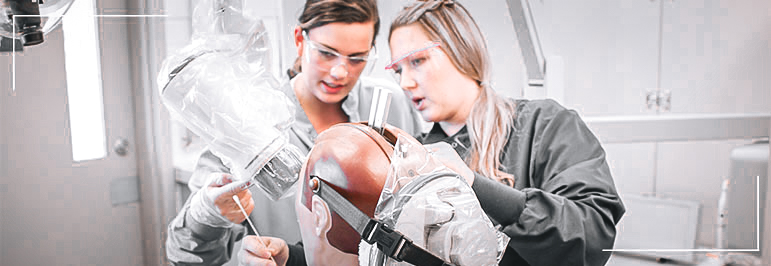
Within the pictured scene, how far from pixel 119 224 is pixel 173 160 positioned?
0.58ft

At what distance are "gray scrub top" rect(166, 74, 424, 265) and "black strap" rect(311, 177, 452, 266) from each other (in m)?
0.33

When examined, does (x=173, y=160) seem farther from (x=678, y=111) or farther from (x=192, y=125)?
(x=678, y=111)

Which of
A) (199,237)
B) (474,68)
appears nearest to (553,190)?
(474,68)

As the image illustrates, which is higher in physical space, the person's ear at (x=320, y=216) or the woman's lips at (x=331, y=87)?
the woman's lips at (x=331, y=87)

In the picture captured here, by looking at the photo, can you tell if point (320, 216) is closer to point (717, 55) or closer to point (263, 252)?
point (263, 252)

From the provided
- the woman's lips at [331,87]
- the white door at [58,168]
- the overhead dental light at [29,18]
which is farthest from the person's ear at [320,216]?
the overhead dental light at [29,18]

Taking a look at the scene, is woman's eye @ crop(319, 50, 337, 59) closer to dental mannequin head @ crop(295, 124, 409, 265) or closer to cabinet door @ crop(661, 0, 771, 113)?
dental mannequin head @ crop(295, 124, 409, 265)

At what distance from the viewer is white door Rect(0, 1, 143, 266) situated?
1098 mm

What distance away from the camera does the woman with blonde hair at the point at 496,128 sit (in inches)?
47.1

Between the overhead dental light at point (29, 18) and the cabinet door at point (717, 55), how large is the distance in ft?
4.58

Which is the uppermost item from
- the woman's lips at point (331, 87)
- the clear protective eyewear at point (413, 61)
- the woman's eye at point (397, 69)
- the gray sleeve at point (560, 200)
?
the clear protective eyewear at point (413, 61)

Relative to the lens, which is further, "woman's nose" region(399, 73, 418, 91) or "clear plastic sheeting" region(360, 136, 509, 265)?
"woman's nose" region(399, 73, 418, 91)

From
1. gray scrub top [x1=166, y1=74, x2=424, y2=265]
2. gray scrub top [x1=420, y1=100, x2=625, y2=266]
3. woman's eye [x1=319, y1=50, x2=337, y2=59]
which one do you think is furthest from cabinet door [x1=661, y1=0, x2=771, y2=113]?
woman's eye [x1=319, y1=50, x2=337, y2=59]

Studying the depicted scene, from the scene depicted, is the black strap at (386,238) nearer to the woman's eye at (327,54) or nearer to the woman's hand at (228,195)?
the woman's hand at (228,195)
